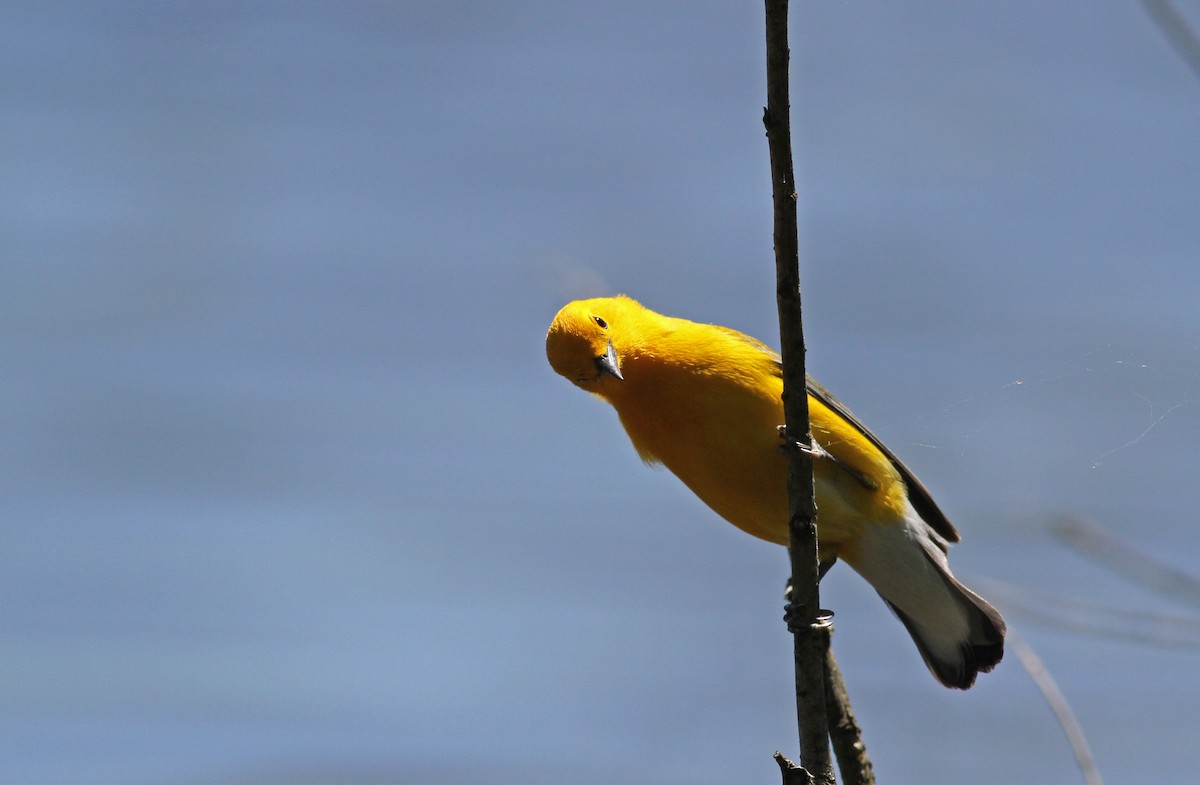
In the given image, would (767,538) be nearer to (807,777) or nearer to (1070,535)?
(1070,535)

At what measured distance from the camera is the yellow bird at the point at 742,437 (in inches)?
189

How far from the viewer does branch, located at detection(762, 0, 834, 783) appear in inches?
122

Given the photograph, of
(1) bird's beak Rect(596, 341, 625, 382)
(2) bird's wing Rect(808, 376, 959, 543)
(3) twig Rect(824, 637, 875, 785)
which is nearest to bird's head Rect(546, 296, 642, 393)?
(1) bird's beak Rect(596, 341, 625, 382)

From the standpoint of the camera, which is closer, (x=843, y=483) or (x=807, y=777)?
A: (x=807, y=777)

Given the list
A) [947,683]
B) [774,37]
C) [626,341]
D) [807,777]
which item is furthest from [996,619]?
[774,37]

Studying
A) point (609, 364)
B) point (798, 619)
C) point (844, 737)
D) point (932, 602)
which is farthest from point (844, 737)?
point (609, 364)

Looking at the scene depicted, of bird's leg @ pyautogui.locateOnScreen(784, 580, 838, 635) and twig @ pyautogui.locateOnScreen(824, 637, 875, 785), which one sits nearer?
bird's leg @ pyautogui.locateOnScreen(784, 580, 838, 635)

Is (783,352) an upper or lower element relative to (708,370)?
lower

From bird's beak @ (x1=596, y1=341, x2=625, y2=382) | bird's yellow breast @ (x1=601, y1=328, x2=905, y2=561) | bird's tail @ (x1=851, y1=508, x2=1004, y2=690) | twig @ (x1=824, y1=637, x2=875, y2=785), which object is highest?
bird's beak @ (x1=596, y1=341, x2=625, y2=382)

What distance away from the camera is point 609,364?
4.91 metres

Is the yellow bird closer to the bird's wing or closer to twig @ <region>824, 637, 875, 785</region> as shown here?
the bird's wing

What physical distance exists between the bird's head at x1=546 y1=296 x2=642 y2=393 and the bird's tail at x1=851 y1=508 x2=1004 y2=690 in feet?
4.50

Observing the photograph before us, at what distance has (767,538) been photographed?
5277mm

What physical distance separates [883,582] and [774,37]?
127 inches
